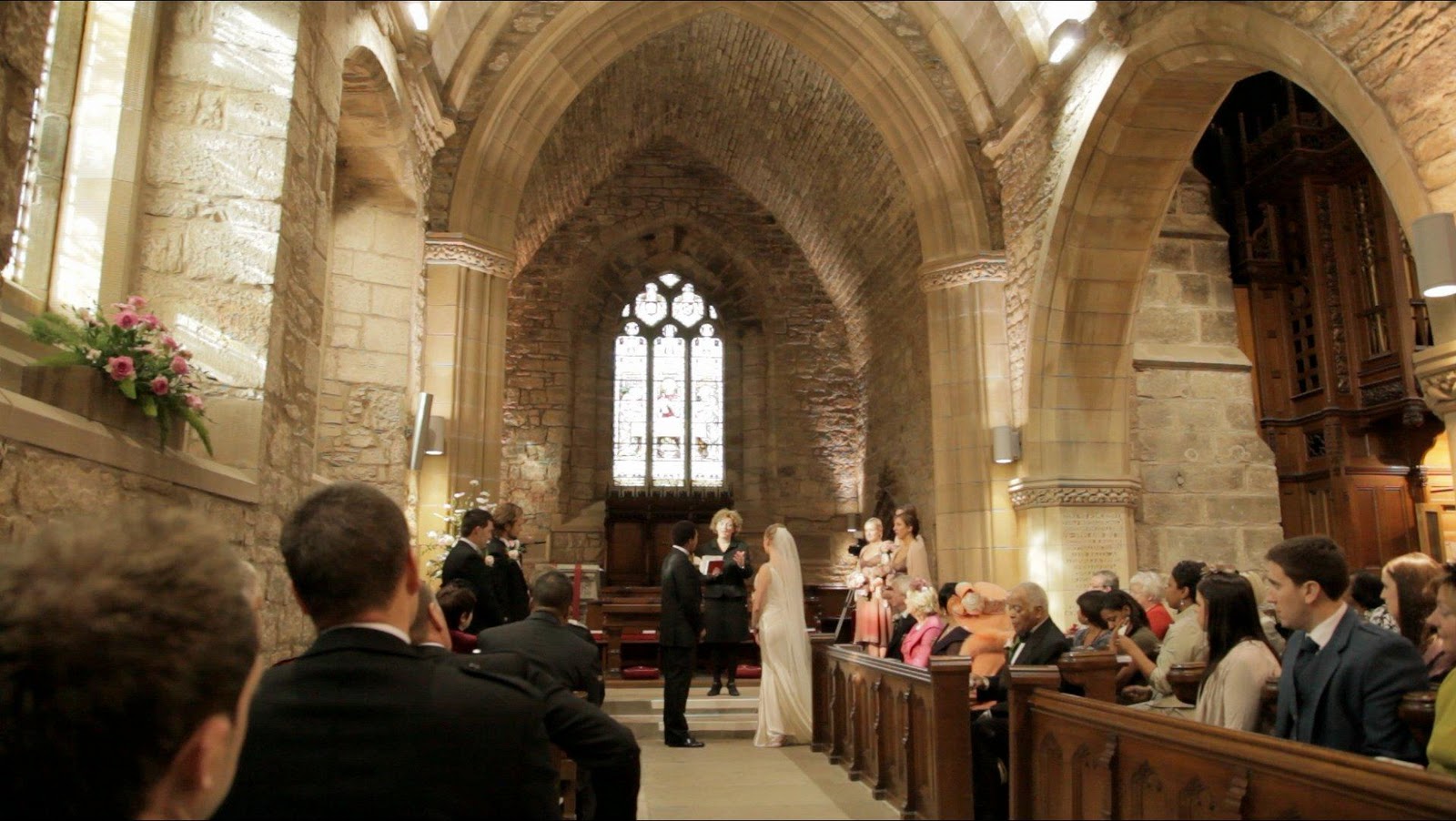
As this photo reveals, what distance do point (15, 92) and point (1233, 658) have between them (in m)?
4.31

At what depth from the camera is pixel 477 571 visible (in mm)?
5105

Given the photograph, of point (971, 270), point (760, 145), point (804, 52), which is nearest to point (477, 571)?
point (971, 270)

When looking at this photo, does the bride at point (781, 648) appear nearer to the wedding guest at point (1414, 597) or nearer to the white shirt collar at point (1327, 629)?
the wedding guest at point (1414, 597)

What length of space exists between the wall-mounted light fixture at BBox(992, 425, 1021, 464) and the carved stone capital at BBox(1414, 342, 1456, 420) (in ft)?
14.9

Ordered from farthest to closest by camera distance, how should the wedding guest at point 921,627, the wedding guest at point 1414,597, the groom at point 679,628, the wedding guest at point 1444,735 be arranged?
the groom at point 679,628
the wedding guest at point 921,627
the wedding guest at point 1414,597
the wedding guest at point 1444,735

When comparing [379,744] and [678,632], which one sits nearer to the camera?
[379,744]

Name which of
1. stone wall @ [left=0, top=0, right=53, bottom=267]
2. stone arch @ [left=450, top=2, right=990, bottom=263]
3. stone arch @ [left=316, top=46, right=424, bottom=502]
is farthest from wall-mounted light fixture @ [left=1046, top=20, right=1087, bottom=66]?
stone wall @ [left=0, top=0, right=53, bottom=267]

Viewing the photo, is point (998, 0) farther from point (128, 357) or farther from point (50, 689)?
point (50, 689)

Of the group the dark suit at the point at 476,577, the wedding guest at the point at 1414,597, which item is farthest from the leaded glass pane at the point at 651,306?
the wedding guest at the point at 1414,597

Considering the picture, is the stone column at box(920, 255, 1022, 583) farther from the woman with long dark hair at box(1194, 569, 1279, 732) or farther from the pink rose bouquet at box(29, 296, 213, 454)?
the pink rose bouquet at box(29, 296, 213, 454)

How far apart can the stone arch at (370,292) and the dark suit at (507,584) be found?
9.12 ft

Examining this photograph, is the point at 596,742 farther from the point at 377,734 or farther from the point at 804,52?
the point at 804,52

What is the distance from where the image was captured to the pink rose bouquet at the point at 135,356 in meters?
3.69

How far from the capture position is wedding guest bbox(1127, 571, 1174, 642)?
645 centimetres
